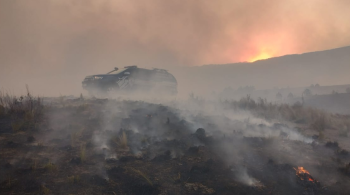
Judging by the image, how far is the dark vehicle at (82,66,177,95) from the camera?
1265 cm

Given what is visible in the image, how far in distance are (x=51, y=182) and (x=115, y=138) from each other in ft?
7.63

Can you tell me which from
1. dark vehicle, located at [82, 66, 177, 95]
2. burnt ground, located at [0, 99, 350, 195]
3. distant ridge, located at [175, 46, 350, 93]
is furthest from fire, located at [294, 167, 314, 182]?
distant ridge, located at [175, 46, 350, 93]

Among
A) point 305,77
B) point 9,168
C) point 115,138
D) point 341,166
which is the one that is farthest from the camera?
point 305,77

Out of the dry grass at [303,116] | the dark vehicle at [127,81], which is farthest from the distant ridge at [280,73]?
the dry grass at [303,116]

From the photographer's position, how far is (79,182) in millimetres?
4199

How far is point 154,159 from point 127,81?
815 centimetres

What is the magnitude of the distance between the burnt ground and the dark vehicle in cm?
463

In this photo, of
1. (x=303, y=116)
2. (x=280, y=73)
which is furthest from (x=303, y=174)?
(x=280, y=73)

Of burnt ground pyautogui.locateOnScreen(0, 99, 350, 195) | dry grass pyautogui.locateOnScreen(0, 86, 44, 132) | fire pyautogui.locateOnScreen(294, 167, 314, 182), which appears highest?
dry grass pyautogui.locateOnScreen(0, 86, 44, 132)

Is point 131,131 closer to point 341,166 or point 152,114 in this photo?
point 152,114

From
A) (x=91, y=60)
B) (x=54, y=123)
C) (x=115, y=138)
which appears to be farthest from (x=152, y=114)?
(x=91, y=60)

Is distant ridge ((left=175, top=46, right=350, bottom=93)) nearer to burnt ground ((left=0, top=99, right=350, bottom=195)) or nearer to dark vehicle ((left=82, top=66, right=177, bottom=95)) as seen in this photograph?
dark vehicle ((left=82, top=66, right=177, bottom=95))

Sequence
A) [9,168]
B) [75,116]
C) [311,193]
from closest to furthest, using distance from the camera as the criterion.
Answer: [311,193]
[9,168]
[75,116]

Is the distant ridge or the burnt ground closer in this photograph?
the burnt ground
